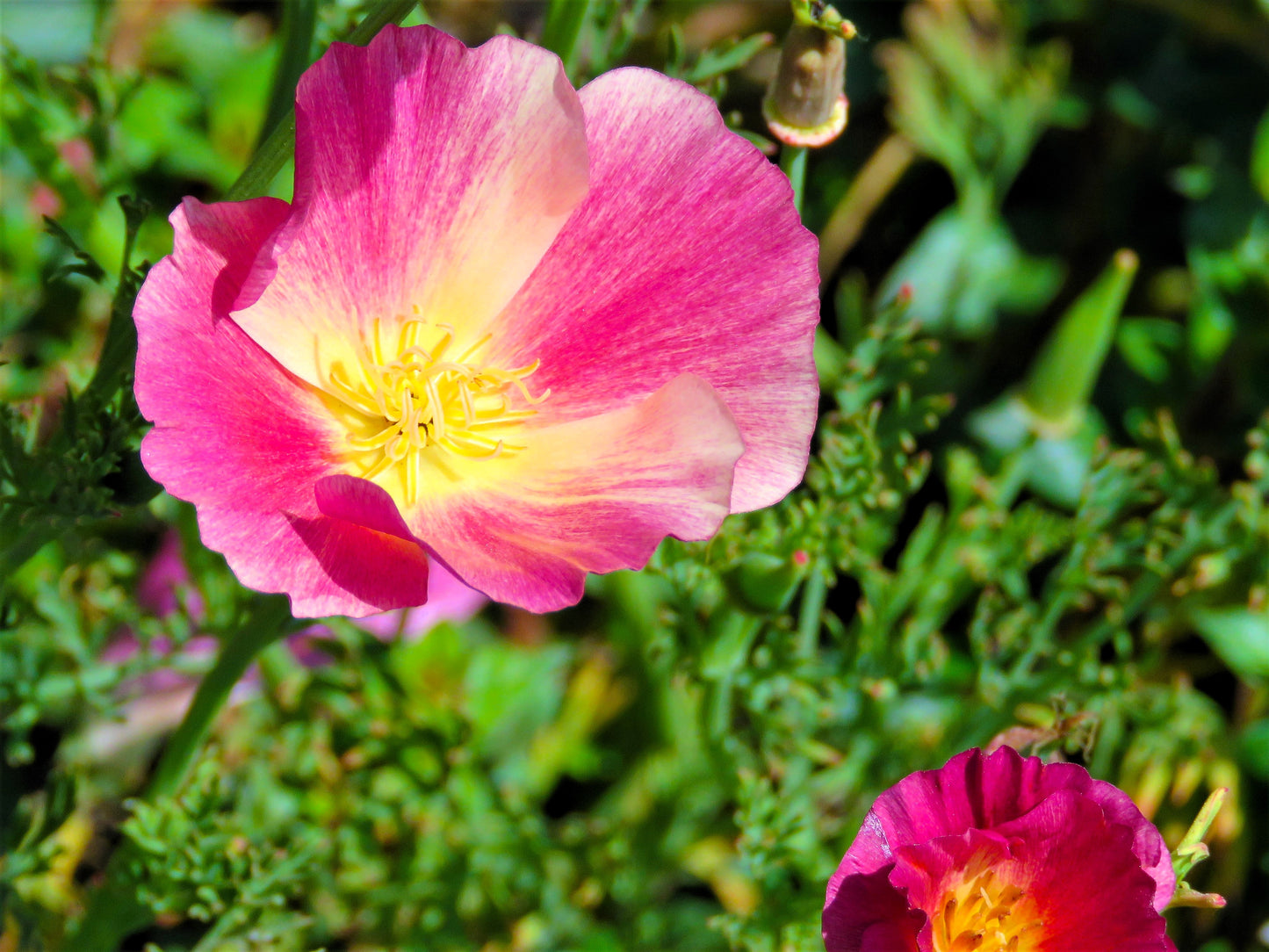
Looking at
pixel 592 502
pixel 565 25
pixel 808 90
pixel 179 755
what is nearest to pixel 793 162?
pixel 808 90

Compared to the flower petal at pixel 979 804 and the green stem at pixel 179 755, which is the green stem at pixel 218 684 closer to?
the green stem at pixel 179 755

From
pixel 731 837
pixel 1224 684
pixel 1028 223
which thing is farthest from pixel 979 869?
pixel 1028 223

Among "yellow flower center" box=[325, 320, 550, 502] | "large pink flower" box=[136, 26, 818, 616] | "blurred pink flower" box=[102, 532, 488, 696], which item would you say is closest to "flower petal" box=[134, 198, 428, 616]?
"large pink flower" box=[136, 26, 818, 616]

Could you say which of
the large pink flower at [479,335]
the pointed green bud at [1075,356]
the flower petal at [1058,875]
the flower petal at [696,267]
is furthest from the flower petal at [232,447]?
the pointed green bud at [1075,356]

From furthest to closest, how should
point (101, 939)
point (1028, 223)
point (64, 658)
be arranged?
point (1028, 223) → point (64, 658) → point (101, 939)

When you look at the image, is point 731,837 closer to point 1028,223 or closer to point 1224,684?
point 1224,684

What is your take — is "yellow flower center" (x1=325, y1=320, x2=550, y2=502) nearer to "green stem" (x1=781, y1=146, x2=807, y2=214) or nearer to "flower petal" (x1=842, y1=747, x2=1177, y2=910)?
"green stem" (x1=781, y1=146, x2=807, y2=214)

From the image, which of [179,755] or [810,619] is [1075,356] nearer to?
[810,619]
